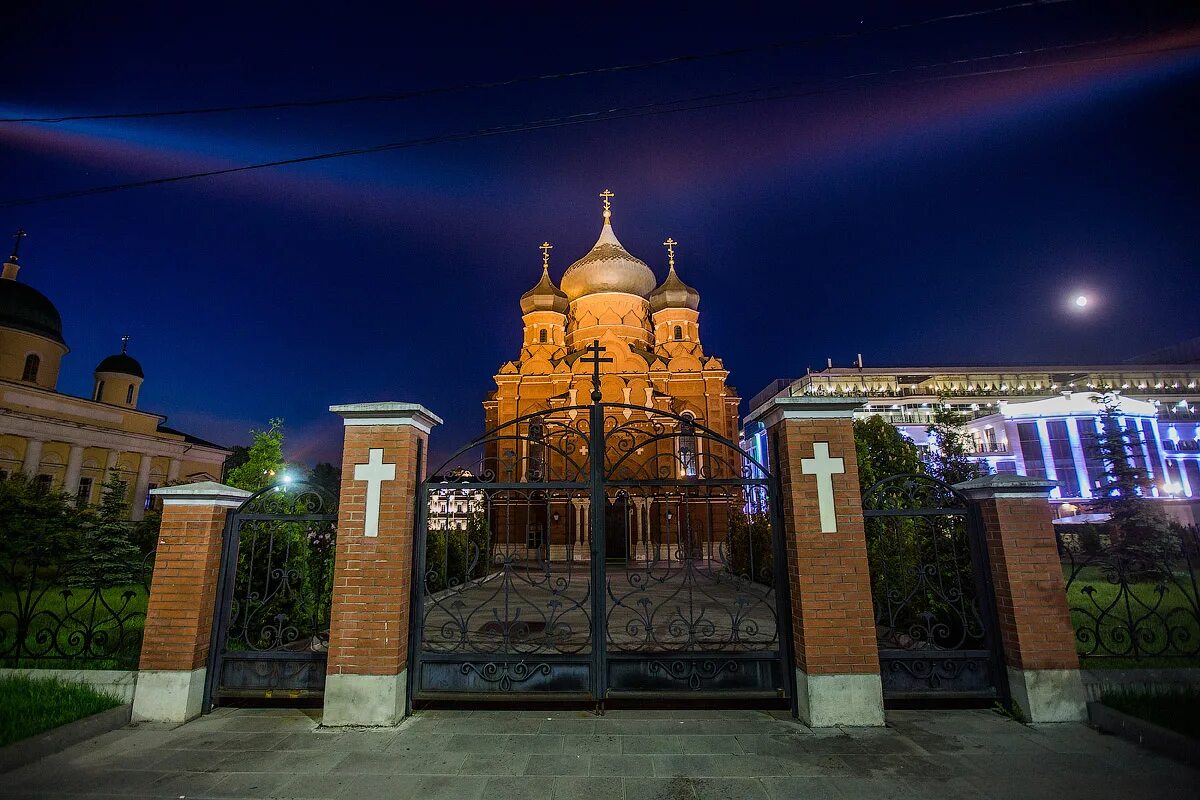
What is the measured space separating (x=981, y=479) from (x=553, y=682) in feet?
15.2

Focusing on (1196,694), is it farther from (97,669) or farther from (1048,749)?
(97,669)

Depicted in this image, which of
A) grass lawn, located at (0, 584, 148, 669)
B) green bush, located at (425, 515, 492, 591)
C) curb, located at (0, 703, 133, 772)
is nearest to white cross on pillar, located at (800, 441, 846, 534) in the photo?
green bush, located at (425, 515, 492, 591)

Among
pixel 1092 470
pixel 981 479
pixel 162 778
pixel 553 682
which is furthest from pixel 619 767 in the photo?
pixel 1092 470

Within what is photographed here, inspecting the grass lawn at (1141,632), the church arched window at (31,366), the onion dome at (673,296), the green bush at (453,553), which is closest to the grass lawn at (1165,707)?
the grass lawn at (1141,632)

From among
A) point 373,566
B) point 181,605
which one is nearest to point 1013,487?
point 373,566

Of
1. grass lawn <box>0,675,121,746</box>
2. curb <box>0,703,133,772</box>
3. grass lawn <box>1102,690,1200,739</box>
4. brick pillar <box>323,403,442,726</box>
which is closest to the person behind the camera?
curb <box>0,703,133,772</box>

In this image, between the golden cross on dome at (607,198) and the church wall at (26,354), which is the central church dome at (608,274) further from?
the church wall at (26,354)

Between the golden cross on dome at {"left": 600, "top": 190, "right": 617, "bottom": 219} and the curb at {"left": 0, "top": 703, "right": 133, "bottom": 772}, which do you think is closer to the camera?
the curb at {"left": 0, "top": 703, "right": 133, "bottom": 772}

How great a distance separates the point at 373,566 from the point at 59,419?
3836 cm

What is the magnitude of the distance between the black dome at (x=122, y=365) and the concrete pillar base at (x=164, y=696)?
4406 cm

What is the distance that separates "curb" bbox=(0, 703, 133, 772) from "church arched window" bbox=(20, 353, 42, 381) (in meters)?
39.4

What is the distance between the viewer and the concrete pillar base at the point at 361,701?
510 centimetres

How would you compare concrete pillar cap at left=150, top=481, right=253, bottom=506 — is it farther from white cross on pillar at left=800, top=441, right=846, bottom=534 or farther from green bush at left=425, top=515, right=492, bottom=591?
white cross on pillar at left=800, top=441, right=846, bottom=534

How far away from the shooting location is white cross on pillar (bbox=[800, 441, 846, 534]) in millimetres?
5379
